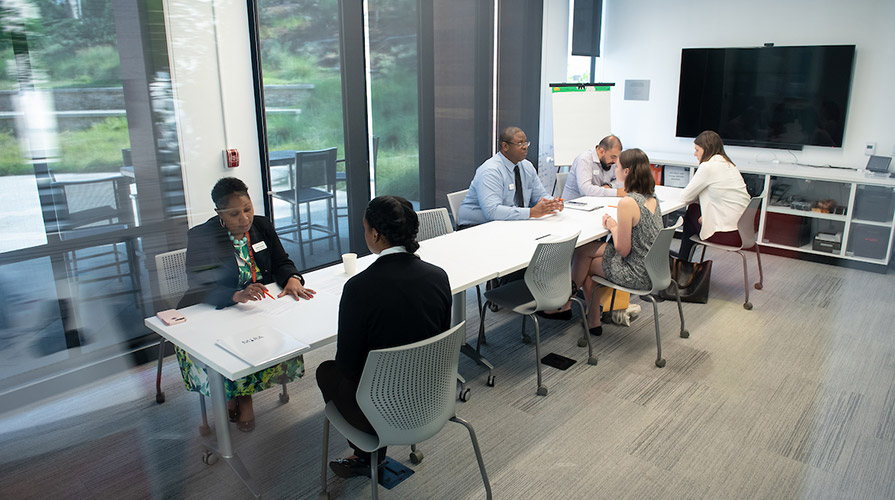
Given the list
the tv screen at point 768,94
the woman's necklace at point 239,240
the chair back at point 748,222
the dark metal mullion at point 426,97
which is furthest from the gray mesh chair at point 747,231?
the woman's necklace at point 239,240

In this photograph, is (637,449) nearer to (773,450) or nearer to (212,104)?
(773,450)

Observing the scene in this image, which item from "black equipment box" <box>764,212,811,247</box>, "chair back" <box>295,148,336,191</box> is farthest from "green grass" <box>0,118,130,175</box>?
"black equipment box" <box>764,212,811,247</box>

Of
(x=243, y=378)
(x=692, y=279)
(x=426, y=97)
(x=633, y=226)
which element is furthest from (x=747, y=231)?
(x=243, y=378)

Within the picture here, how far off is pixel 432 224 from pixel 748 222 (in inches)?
92.8

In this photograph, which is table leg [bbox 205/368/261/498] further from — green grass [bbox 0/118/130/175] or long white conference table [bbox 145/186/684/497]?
green grass [bbox 0/118/130/175]

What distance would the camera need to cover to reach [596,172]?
4.89 m

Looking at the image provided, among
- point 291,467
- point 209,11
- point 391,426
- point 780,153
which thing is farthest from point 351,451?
point 780,153

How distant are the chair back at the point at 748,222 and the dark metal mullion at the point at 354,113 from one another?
280 cm

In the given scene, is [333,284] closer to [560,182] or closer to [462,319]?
[462,319]

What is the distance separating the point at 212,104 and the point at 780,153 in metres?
5.06

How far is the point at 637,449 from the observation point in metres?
2.75

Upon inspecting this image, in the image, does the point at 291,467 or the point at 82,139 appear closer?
the point at 291,467

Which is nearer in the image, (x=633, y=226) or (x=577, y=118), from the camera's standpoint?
(x=633, y=226)

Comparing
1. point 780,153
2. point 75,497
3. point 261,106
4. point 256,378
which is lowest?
point 75,497
